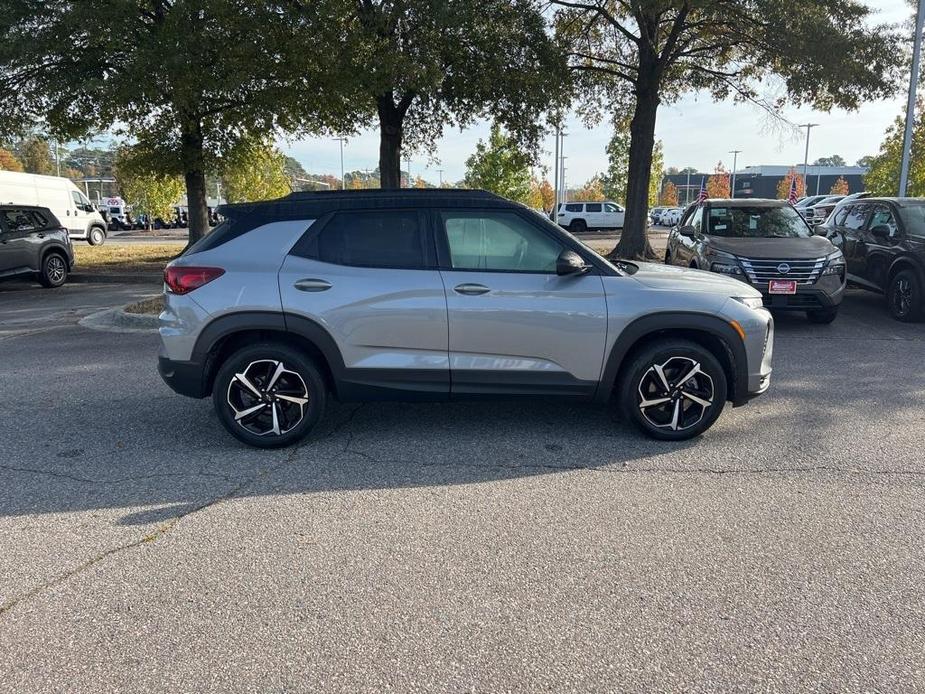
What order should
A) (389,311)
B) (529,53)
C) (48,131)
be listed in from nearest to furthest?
(389,311) → (529,53) → (48,131)

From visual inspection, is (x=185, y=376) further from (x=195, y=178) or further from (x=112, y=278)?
(x=195, y=178)

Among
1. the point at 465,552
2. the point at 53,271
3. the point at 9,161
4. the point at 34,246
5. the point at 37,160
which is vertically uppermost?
the point at 37,160

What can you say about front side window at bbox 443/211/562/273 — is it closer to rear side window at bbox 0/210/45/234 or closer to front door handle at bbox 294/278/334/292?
front door handle at bbox 294/278/334/292

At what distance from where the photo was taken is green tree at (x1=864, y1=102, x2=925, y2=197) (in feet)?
75.1

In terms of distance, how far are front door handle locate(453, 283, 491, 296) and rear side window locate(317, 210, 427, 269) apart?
30 cm

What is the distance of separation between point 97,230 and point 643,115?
24073mm

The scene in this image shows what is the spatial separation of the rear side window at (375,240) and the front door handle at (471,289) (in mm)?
298

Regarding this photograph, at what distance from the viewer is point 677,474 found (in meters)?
4.36

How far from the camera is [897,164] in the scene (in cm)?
3125

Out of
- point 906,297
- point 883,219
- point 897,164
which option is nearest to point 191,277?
point 906,297

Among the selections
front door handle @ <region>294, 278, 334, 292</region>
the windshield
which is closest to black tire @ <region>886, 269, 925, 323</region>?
the windshield

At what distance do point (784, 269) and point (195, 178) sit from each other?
14127mm

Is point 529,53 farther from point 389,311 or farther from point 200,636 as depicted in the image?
point 200,636

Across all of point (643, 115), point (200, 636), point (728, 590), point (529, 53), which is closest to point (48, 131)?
point (529, 53)
